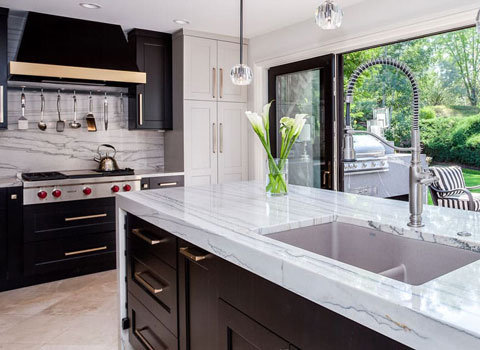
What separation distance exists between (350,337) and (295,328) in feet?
0.57

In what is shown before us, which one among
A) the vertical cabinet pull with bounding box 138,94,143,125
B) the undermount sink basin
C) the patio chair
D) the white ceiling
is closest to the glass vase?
the undermount sink basin

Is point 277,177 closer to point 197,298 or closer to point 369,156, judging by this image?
point 197,298

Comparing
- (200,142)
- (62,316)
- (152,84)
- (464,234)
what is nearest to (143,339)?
(62,316)

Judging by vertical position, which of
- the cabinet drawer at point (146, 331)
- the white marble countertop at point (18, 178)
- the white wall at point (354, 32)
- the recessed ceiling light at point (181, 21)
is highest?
the recessed ceiling light at point (181, 21)

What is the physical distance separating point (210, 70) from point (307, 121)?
119cm

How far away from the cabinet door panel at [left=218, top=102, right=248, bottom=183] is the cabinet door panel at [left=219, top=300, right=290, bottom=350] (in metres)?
3.22

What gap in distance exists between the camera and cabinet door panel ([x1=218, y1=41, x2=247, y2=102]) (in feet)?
14.4

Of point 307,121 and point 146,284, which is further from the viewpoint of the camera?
point 307,121

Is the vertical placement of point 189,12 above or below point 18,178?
above

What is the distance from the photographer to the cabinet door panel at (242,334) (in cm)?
107

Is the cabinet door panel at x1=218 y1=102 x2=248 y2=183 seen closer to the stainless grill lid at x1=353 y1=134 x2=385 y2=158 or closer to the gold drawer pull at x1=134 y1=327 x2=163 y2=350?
the stainless grill lid at x1=353 y1=134 x2=385 y2=158

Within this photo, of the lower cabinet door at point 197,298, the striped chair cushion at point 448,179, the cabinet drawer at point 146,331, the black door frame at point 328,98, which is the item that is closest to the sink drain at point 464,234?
the lower cabinet door at point 197,298

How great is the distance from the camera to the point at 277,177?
2014 millimetres

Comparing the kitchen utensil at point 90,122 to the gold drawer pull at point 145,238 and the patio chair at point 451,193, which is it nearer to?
the gold drawer pull at point 145,238
